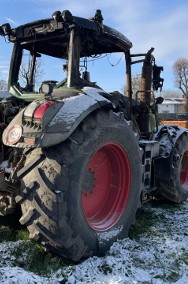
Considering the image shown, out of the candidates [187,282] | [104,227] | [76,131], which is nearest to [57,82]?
[76,131]

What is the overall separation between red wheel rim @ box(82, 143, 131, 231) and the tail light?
3.27 feet

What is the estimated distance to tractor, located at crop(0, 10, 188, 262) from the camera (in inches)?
116

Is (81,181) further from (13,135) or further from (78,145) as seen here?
(13,135)

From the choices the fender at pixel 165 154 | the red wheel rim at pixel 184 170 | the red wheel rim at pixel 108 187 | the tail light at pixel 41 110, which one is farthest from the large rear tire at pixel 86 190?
the red wheel rim at pixel 184 170

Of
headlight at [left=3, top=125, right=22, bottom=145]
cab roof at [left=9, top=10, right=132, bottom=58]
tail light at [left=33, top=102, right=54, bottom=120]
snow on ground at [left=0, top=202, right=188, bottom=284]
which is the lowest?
snow on ground at [left=0, top=202, right=188, bottom=284]

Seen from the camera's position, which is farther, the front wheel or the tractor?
the front wheel

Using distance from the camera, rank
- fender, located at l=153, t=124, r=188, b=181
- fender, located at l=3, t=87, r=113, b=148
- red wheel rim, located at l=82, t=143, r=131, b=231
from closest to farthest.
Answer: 1. fender, located at l=3, t=87, r=113, b=148
2. red wheel rim, located at l=82, t=143, r=131, b=231
3. fender, located at l=153, t=124, r=188, b=181

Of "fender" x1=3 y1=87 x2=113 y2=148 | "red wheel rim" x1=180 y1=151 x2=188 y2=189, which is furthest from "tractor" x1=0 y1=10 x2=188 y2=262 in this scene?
"red wheel rim" x1=180 y1=151 x2=188 y2=189

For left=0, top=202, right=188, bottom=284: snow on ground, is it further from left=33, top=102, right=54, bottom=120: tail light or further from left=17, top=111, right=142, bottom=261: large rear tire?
left=33, top=102, right=54, bottom=120: tail light

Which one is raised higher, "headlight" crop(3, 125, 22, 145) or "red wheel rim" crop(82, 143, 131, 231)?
"headlight" crop(3, 125, 22, 145)

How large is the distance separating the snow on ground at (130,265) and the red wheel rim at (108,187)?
1.17 ft

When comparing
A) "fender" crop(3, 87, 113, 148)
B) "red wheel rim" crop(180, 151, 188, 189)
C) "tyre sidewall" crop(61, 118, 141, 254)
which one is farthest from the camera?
"red wheel rim" crop(180, 151, 188, 189)

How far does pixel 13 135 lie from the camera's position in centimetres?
301

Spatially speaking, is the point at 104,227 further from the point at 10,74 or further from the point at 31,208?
the point at 10,74
